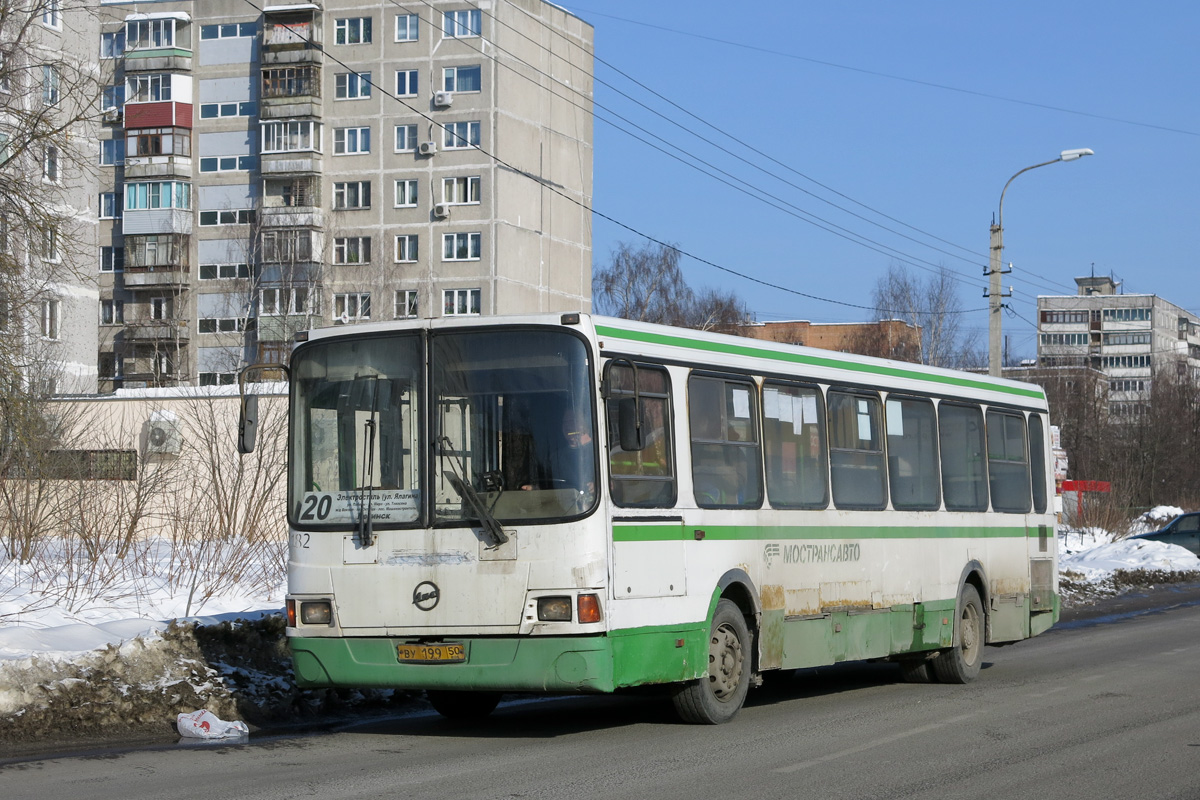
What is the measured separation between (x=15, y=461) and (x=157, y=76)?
6317 centimetres

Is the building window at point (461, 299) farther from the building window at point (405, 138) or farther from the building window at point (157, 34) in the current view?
the building window at point (157, 34)

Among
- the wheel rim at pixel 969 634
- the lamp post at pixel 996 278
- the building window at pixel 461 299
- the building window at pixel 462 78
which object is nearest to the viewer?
the wheel rim at pixel 969 634

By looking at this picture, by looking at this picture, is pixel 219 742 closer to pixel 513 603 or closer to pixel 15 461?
pixel 513 603

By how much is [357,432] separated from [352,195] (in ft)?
216

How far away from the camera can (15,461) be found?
16266 mm

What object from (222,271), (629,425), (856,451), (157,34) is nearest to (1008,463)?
(856,451)

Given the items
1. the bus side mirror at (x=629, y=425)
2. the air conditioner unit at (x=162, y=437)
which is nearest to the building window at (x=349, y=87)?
the air conditioner unit at (x=162, y=437)

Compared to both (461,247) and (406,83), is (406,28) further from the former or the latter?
(461,247)

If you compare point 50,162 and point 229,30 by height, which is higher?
point 229,30

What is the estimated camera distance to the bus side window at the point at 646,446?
32.4 feet

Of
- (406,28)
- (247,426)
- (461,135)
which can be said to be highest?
(406,28)

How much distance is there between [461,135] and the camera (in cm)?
7231

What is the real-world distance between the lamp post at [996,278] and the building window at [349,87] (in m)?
46.8

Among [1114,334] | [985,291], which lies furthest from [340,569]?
[1114,334]
